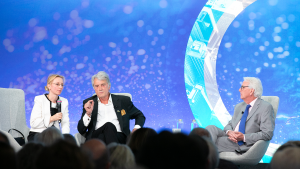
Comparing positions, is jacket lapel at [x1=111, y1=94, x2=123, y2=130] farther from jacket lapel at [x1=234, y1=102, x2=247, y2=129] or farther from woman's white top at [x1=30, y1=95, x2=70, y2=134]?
jacket lapel at [x1=234, y1=102, x2=247, y2=129]

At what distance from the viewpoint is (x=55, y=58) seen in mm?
5180

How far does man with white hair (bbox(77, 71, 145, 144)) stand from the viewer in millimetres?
3484

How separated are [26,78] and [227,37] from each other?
11.5ft

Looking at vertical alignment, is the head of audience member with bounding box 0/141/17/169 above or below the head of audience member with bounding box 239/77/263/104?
below

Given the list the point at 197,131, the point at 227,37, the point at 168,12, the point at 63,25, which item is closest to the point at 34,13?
the point at 63,25

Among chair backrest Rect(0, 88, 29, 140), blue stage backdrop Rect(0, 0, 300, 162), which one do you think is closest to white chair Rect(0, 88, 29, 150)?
chair backrest Rect(0, 88, 29, 140)

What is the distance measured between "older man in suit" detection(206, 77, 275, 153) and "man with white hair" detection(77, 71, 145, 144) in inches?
39.0

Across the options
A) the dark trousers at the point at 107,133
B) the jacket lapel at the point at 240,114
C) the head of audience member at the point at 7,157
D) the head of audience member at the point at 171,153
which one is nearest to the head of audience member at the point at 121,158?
the head of audience member at the point at 171,153

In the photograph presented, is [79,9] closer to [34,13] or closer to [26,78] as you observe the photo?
[34,13]

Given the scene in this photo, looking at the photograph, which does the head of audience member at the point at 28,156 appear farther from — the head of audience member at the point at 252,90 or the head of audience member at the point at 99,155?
the head of audience member at the point at 252,90

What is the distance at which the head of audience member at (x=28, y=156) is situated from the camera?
1.39 m

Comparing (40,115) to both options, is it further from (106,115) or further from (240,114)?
(240,114)

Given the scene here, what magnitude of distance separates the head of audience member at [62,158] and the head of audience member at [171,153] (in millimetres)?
239

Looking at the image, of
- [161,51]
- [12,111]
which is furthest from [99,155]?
[161,51]
